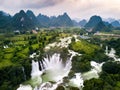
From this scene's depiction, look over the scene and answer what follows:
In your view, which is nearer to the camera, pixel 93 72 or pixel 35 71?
pixel 93 72

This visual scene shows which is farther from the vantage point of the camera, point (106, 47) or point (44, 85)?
point (106, 47)

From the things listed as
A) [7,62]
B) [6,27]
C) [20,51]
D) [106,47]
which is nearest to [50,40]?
[20,51]

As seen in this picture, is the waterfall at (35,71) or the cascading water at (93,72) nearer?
the cascading water at (93,72)

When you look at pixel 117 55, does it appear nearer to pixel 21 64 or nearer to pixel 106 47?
pixel 106 47

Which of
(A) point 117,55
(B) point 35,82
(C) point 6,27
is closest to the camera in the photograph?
(B) point 35,82

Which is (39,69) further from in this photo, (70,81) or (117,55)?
(117,55)

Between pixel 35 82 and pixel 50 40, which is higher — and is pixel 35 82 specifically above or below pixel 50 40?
below

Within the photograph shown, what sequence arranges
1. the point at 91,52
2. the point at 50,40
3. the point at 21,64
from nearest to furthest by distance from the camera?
the point at 21,64 → the point at 91,52 → the point at 50,40

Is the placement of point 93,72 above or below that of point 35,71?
above

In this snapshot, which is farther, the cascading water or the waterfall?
the waterfall
